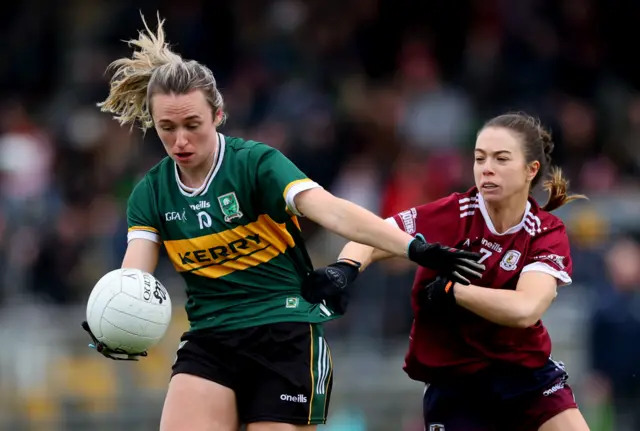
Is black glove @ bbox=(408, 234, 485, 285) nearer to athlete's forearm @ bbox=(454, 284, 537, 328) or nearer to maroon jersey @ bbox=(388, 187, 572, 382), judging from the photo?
athlete's forearm @ bbox=(454, 284, 537, 328)

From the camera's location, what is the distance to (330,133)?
13.0m

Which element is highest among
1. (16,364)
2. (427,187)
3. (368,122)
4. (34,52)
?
(34,52)

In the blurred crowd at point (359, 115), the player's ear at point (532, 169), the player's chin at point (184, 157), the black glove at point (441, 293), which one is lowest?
the black glove at point (441, 293)

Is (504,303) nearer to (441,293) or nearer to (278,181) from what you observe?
(441,293)

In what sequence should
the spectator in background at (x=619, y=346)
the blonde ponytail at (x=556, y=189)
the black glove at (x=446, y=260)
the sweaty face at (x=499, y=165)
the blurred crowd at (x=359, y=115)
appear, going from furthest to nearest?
the blurred crowd at (x=359, y=115)
the spectator in background at (x=619, y=346)
the blonde ponytail at (x=556, y=189)
the sweaty face at (x=499, y=165)
the black glove at (x=446, y=260)

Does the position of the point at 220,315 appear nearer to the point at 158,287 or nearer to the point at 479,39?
the point at 158,287

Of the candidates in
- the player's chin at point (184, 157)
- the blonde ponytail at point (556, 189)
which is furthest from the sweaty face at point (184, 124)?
the blonde ponytail at point (556, 189)

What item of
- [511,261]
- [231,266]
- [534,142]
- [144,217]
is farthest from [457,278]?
[144,217]

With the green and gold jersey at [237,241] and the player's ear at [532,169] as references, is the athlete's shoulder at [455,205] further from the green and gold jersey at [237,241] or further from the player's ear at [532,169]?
the green and gold jersey at [237,241]

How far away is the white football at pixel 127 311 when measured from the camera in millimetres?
5465

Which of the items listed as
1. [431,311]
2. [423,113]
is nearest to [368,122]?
[423,113]

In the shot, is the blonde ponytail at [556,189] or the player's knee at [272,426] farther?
the blonde ponytail at [556,189]

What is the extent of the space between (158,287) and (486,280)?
4.92 ft

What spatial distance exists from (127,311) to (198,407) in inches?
20.4
